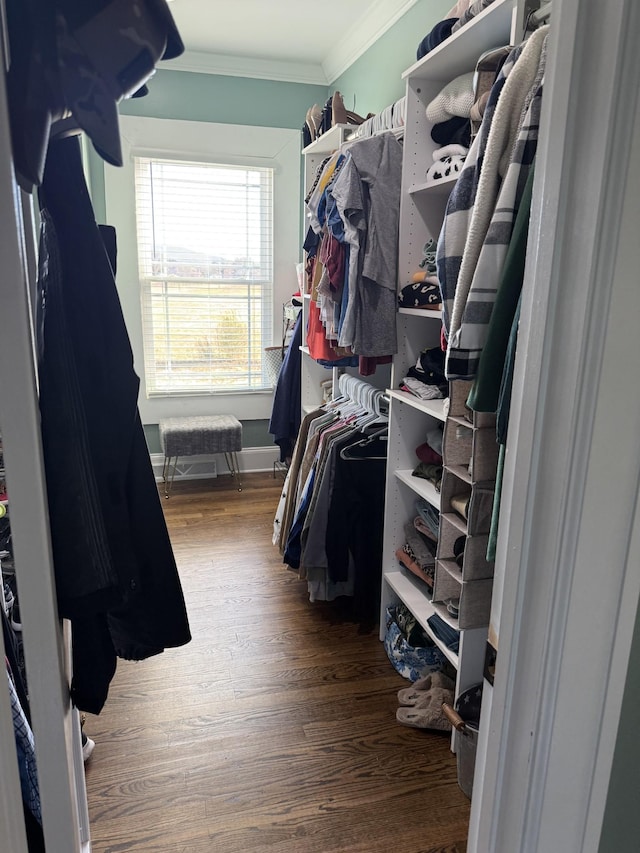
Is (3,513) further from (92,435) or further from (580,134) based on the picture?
(580,134)

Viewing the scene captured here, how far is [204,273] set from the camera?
409 centimetres

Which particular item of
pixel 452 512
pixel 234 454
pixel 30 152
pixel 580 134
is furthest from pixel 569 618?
pixel 234 454

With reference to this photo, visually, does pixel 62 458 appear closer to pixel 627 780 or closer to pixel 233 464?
pixel 627 780

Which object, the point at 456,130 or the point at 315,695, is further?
the point at 315,695

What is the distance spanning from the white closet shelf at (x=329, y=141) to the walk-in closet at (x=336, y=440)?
0.02m

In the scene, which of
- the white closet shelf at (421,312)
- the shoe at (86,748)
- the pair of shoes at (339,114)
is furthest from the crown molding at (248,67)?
the shoe at (86,748)

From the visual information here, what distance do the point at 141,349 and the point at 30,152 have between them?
3546 millimetres

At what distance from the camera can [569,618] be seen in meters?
0.81

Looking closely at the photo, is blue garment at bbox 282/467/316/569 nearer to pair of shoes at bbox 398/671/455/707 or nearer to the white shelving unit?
the white shelving unit

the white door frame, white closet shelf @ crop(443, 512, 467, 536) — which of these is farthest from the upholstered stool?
the white door frame

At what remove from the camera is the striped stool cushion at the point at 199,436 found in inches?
155

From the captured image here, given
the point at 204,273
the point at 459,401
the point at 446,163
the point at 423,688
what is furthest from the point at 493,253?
the point at 204,273

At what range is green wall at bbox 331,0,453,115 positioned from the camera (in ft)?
8.78

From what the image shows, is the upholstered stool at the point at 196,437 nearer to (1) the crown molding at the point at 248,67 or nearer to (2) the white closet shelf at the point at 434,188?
(1) the crown molding at the point at 248,67
